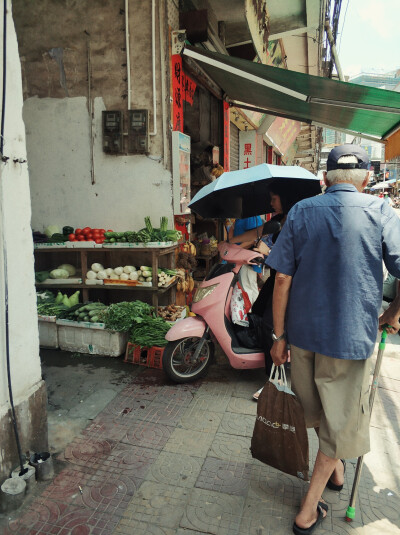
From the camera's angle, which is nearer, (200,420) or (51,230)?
(200,420)

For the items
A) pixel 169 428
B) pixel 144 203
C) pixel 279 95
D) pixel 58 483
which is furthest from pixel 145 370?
pixel 279 95

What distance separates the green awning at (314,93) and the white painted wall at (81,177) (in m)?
1.71

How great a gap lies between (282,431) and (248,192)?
9.55 ft

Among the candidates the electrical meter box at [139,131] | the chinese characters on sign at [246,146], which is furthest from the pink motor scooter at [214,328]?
the chinese characters on sign at [246,146]

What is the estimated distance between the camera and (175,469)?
2.93 metres

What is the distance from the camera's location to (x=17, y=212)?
262 cm

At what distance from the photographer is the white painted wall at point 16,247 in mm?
2512

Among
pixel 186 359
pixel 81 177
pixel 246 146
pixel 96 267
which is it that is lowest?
pixel 186 359

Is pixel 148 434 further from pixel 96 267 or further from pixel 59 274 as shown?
pixel 59 274

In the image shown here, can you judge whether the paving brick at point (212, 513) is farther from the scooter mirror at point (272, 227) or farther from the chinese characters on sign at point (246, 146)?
the chinese characters on sign at point (246, 146)

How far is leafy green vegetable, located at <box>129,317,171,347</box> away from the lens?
15.4 ft

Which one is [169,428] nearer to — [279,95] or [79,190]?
[79,190]

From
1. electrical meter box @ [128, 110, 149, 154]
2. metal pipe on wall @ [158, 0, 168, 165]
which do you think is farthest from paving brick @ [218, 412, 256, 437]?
electrical meter box @ [128, 110, 149, 154]

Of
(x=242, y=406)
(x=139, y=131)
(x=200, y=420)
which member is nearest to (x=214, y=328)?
(x=242, y=406)
